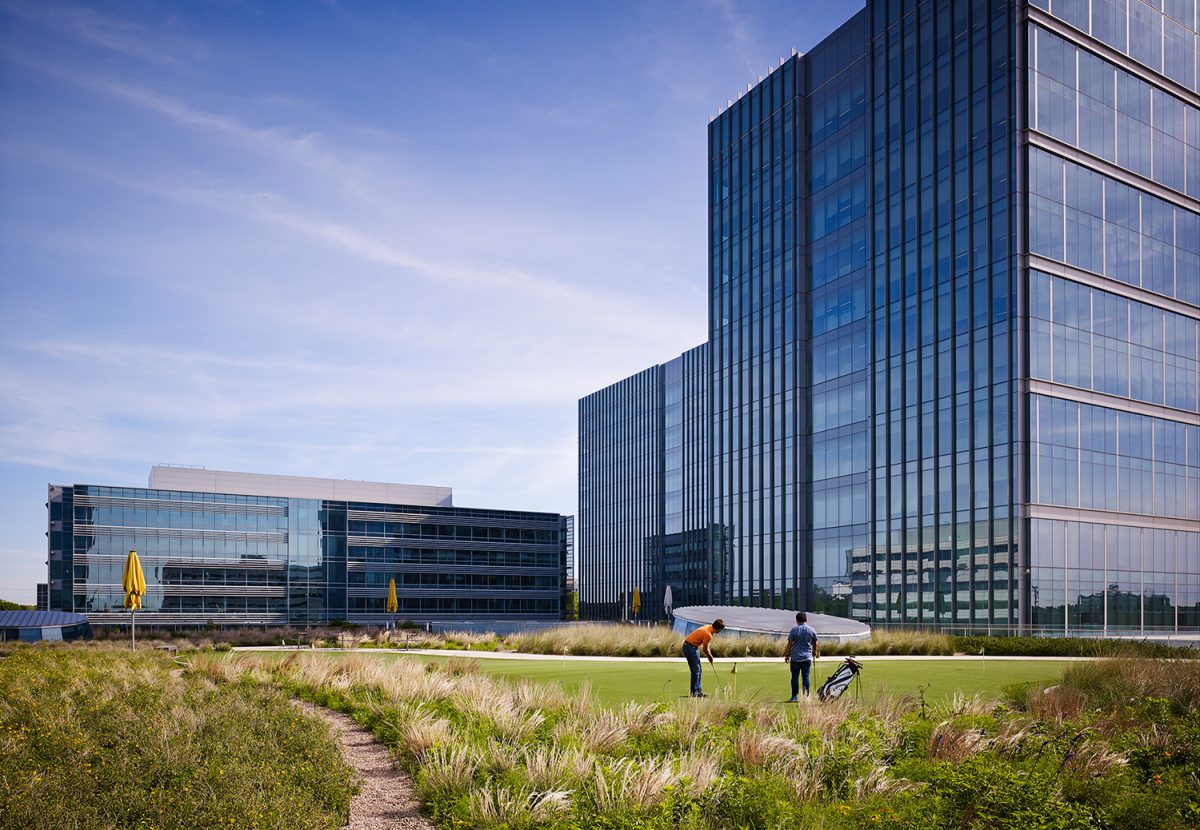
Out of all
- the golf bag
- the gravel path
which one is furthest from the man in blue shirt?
the gravel path

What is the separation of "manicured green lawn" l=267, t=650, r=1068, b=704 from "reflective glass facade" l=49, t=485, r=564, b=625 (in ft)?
203

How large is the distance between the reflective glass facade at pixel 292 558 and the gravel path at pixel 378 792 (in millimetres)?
71602

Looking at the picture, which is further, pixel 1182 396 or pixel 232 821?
pixel 1182 396

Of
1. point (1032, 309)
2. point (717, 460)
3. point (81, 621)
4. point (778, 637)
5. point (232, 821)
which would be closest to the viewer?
point (232, 821)

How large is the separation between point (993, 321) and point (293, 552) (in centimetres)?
6355

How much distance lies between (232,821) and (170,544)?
265ft

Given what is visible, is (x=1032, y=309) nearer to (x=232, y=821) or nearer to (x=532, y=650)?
(x=532, y=650)

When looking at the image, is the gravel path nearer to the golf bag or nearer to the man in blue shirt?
the golf bag

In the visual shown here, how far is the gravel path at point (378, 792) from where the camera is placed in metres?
8.89

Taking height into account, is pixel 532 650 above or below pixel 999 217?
below

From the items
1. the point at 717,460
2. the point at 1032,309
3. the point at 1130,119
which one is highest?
the point at 1130,119

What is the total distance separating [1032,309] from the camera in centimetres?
4756

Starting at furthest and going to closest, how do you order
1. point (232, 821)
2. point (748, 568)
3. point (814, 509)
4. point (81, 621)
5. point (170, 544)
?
point (170, 544)
point (748, 568)
point (814, 509)
point (81, 621)
point (232, 821)

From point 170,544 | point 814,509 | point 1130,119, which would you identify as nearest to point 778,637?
point 814,509
